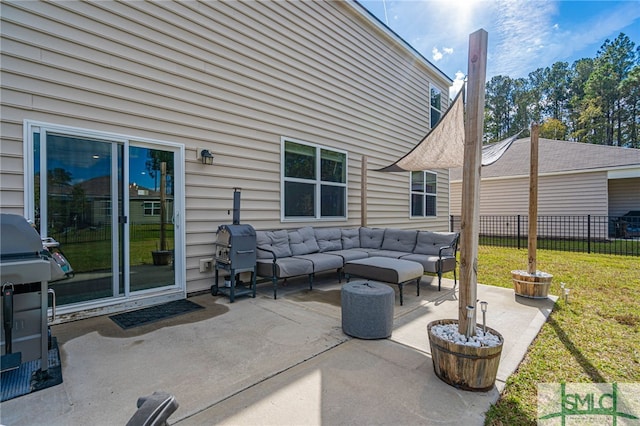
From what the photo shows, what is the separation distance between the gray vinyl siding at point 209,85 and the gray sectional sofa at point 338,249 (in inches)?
21.8

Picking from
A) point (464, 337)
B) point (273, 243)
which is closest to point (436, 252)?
point (273, 243)

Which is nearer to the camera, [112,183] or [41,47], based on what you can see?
[41,47]

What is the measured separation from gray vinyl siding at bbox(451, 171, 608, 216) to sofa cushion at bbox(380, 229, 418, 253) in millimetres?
8672

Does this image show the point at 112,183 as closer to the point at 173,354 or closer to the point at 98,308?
the point at 98,308

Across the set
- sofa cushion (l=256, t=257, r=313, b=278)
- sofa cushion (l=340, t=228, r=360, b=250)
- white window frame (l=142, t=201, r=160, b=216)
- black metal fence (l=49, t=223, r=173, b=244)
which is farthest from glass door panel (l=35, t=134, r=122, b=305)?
sofa cushion (l=340, t=228, r=360, b=250)

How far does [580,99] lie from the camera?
26828 millimetres

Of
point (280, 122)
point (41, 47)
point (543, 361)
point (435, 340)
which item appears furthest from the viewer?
point (280, 122)

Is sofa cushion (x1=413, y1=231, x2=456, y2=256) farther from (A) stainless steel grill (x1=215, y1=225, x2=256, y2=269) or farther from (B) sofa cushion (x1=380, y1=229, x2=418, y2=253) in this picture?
(A) stainless steel grill (x1=215, y1=225, x2=256, y2=269)

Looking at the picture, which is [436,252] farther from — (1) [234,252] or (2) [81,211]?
(2) [81,211]

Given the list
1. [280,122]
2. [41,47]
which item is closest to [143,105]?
[41,47]

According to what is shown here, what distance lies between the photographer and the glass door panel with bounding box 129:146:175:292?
4043mm

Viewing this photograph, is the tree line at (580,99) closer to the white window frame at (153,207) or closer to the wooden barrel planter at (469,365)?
the wooden barrel planter at (469,365)

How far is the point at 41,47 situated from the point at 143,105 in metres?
1.08

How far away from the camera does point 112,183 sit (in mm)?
3830
